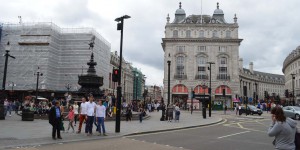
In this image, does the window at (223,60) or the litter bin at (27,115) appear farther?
the window at (223,60)

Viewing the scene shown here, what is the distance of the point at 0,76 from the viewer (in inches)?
2613

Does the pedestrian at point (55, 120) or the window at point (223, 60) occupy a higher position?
the window at point (223, 60)

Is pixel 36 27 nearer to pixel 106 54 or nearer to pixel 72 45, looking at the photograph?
pixel 72 45

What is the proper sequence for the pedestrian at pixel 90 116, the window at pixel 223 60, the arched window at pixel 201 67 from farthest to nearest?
the window at pixel 223 60, the arched window at pixel 201 67, the pedestrian at pixel 90 116

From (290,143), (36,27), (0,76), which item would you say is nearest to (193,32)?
(36,27)

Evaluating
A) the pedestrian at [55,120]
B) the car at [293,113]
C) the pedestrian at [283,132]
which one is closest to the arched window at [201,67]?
the car at [293,113]

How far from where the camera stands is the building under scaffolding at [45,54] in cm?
6488

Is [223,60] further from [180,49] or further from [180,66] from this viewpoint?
[180,49]

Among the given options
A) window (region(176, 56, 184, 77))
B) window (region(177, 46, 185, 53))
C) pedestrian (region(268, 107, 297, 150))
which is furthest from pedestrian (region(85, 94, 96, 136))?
window (region(177, 46, 185, 53))

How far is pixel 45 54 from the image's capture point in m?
65.6

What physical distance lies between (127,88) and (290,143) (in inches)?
5139

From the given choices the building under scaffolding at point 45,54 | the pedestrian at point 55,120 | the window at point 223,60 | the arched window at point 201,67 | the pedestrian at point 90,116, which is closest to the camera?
the pedestrian at point 55,120

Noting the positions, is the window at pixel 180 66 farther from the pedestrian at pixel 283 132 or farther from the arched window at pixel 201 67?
the pedestrian at pixel 283 132

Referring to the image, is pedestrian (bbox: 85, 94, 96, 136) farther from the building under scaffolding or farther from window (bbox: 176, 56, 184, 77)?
window (bbox: 176, 56, 184, 77)
